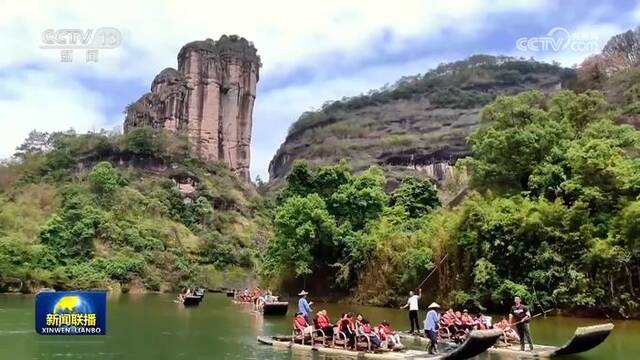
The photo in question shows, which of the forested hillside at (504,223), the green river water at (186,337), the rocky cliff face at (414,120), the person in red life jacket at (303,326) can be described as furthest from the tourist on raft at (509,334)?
the rocky cliff face at (414,120)

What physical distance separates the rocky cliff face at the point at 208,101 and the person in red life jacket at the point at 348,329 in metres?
79.9

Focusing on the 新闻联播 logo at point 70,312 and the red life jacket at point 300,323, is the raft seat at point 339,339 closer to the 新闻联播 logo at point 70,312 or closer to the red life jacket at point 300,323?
the red life jacket at point 300,323

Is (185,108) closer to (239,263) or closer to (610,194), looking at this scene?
(239,263)

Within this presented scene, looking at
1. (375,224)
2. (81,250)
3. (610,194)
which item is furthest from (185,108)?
(610,194)

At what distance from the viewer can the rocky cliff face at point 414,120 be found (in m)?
98.8

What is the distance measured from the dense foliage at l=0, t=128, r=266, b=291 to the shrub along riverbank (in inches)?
743

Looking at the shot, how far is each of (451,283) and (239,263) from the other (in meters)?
39.9

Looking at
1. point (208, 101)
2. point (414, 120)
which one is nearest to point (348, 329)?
point (208, 101)

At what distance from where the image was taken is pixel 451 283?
104 feet

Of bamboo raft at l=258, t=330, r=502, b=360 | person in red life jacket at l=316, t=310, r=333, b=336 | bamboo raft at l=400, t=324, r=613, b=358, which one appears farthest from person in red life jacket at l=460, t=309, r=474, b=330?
person in red life jacket at l=316, t=310, r=333, b=336

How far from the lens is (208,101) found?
100 metres

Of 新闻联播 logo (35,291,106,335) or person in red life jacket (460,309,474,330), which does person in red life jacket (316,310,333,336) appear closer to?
person in red life jacket (460,309,474,330)

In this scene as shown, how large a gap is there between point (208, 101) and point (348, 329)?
3379 inches

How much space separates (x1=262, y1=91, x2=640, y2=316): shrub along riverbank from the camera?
88.1 feet
